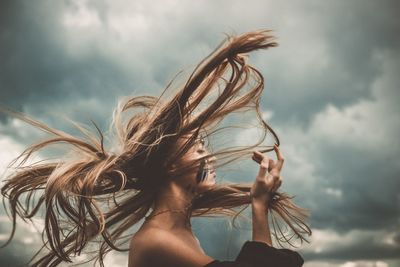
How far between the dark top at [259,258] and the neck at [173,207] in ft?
1.94

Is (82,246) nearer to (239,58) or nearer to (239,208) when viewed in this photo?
(239,208)

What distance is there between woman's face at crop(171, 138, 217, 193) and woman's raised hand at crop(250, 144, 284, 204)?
17.8 inches

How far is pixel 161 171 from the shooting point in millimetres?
→ 4578

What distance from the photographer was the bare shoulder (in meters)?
3.95

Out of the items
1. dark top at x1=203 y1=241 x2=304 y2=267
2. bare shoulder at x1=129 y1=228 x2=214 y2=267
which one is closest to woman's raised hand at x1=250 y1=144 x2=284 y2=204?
dark top at x1=203 y1=241 x2=304 y2=267

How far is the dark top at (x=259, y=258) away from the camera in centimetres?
387

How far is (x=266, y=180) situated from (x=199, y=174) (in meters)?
0.62

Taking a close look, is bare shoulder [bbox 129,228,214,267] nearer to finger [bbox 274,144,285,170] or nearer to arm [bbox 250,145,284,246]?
arm [bbox 250,145,284,246]

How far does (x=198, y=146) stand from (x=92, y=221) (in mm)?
1390

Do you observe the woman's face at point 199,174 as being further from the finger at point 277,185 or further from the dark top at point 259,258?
the dark top at point 259,258

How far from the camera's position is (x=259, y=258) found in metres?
3.90

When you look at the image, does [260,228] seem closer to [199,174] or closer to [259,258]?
[259,258]

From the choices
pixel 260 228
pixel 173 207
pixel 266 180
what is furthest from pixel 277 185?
pixel 173 207

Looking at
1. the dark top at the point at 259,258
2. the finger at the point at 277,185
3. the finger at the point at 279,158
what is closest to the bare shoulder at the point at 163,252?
the dark top at the point at 259,258
